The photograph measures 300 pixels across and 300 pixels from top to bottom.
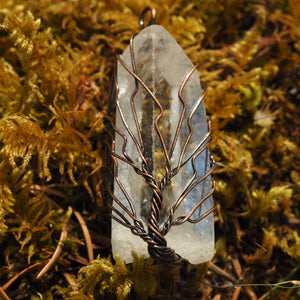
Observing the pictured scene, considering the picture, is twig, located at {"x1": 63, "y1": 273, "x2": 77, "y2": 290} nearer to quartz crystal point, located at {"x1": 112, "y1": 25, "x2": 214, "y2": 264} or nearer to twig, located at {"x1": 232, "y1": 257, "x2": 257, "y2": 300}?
quartz crystal point, located at {"x1": 112, "y1": 25, "x2": 214, "y2": 264}

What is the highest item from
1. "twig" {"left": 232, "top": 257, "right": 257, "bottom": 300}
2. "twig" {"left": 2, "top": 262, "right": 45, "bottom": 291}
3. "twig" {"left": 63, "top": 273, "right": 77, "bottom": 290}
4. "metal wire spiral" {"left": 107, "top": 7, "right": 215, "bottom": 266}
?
"metal wire spiral" {"left": 107, "top": 7, "right": 215, "bottom": 266}

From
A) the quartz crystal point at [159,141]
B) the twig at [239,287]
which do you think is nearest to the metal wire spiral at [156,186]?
the quartz crystal point at [159,141]

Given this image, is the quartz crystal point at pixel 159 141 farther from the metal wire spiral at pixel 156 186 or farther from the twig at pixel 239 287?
the twig at pixel 239 287

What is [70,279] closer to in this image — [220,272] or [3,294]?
[3,294]

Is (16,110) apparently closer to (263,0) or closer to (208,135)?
(208,135)

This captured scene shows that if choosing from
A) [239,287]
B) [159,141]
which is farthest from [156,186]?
[239,287]

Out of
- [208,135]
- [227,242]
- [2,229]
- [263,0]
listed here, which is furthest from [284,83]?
[2,229]

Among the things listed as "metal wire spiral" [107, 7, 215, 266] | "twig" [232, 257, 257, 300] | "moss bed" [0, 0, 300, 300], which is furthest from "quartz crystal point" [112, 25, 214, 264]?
"twig" [232, 257, 257, 300]

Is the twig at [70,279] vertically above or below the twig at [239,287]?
above
